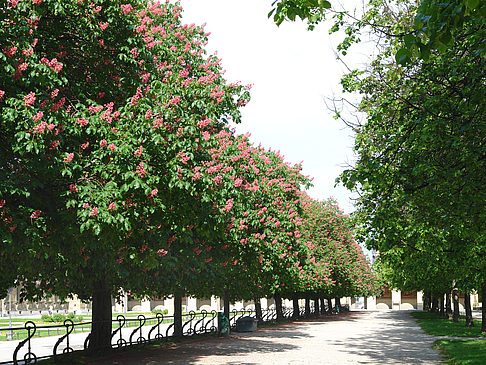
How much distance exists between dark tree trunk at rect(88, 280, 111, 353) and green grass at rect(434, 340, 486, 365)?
10141 mm

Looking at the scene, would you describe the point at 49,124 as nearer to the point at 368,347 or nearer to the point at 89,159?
the point at 89,159

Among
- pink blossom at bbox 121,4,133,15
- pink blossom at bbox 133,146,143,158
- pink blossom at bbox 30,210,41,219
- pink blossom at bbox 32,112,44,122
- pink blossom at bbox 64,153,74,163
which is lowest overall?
pink blossom at bbox 30,210,41,219

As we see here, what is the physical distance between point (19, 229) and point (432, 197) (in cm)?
825

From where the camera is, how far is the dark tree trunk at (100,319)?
16.9 metres

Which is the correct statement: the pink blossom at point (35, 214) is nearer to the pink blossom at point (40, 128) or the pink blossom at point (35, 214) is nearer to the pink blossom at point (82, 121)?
the pink blossom at point (40, 128)

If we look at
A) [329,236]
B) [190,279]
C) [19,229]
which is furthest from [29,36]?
[329,236]

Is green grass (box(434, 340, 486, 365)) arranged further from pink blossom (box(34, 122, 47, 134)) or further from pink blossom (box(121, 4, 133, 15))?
pink blossom (box(121, 4, 133, 15))

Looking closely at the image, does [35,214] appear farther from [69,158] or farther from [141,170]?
[141,170]

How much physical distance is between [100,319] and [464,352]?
1135 cm

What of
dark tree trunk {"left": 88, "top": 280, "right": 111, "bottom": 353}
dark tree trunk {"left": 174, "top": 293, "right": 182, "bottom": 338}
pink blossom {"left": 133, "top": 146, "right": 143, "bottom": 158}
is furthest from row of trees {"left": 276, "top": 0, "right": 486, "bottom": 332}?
dark tree trunk {"left": 174, "top": 293, "right": 182, "bottom": 338}

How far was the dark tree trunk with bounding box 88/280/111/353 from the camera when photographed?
55.5 ft

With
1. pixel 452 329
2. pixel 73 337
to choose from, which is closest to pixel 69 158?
pixel 73 337

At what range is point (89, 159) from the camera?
1048 cm

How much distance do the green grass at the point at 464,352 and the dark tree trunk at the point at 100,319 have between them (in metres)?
10.1
